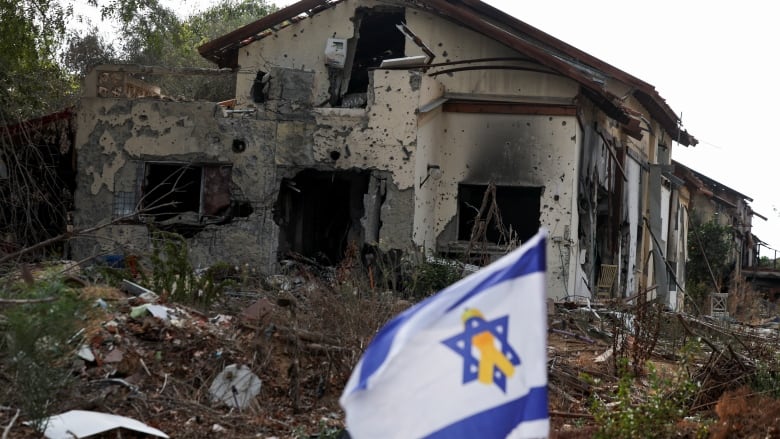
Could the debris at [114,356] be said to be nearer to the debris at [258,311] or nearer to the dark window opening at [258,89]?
the debris at [258,311]

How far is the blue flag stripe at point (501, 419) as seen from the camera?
4398 millimetres

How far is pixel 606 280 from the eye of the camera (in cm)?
2166

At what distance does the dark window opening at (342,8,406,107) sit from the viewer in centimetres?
2009

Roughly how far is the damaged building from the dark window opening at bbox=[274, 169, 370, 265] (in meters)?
0.04

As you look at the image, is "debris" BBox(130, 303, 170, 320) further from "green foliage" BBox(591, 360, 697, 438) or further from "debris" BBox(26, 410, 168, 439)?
"green foliage" BBox(591, 360, 697, 438)

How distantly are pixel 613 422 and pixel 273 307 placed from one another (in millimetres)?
3900

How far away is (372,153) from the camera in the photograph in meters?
17.8

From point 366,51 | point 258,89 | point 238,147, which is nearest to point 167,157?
point 238,147

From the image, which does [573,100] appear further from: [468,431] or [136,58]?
[136,58]

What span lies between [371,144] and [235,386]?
887 cm

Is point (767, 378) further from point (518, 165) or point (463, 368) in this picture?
point (518, 165)

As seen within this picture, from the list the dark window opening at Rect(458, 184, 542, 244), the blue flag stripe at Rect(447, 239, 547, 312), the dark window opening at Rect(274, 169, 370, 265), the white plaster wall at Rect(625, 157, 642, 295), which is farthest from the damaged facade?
the blue flag stripe at Rect(447, 239, 547, 312)

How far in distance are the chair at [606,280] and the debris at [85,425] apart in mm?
14093

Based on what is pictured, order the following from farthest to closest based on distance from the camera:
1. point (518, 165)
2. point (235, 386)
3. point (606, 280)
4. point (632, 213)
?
point (632, 213)
point (606, 280)
point (518, 165)
point (235, 386)
